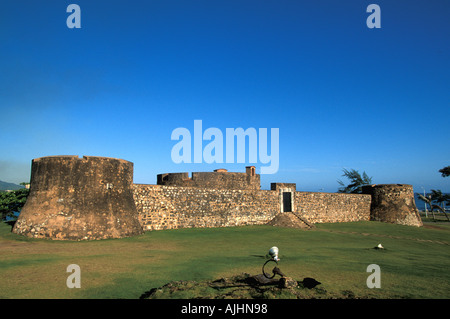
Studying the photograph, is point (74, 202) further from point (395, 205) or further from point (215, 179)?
point (395, 205)

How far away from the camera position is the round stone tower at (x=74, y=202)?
10852mm

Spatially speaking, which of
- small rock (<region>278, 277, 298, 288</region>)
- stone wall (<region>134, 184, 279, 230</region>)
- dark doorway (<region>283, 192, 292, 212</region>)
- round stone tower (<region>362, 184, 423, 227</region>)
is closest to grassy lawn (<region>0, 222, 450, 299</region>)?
small rock (<region>278, 277, 298, 288</region>)

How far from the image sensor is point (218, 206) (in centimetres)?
1766

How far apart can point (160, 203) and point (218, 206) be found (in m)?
3.75

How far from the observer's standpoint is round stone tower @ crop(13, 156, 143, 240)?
35.6 ft

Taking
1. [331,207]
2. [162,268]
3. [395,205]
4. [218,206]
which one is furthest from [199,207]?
[395,205]

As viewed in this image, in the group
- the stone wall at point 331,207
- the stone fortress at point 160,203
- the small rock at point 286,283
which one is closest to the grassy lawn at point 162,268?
the small rock at point 286,283

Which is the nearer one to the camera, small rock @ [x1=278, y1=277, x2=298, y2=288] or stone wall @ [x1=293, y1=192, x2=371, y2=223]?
small rock @ [x1=278, y1=277, x2=298, y2=288]

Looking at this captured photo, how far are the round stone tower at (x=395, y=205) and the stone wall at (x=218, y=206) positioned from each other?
12.3ft

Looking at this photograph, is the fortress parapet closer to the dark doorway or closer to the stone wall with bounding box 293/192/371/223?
the dark doorway
